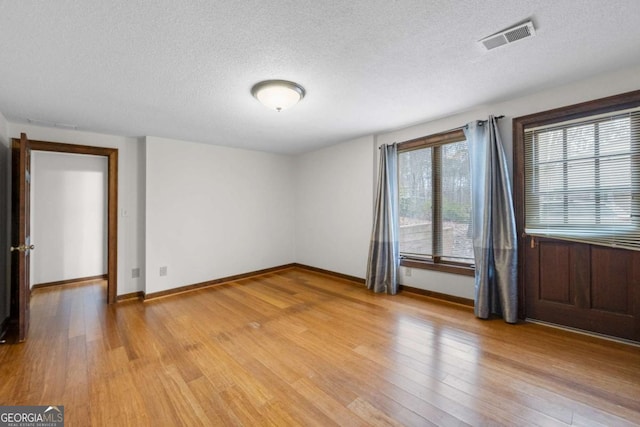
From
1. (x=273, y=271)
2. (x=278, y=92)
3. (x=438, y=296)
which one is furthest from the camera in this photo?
(x=273, y=271)

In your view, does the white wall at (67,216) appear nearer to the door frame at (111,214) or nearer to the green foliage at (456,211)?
the door frame at (111,214)

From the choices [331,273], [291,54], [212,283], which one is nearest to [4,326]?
[212,283]

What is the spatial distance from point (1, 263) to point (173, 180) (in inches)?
81.2

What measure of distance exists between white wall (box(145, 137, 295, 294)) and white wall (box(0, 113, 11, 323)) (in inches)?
54.6

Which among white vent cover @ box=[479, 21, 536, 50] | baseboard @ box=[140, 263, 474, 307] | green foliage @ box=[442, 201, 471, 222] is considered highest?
white vent cover @ box=[479, 21, 536, 50]

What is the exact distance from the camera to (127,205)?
3967 millimetres

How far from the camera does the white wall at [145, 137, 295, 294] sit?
4.00 meters

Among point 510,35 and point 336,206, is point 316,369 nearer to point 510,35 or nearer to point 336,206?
point 510,35

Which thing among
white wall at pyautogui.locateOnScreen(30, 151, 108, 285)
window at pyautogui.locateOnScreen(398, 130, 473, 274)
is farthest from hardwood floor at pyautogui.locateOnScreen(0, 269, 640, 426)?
white wall at pyautogui.locateOnScreen(30, 151, 108, 285)

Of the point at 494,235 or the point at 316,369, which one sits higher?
the point at 494,235

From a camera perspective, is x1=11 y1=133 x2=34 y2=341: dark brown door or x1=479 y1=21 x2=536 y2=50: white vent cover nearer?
x1=479 y1=21 x2=536 y2=50: white vent cover

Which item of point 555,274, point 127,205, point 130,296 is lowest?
point 130,296

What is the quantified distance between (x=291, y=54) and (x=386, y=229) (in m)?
2.80

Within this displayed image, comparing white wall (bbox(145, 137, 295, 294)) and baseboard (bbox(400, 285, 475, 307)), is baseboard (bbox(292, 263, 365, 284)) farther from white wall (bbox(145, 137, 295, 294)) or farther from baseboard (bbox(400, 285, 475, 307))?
baseboard (bbox(400, 285, 475, 307))
